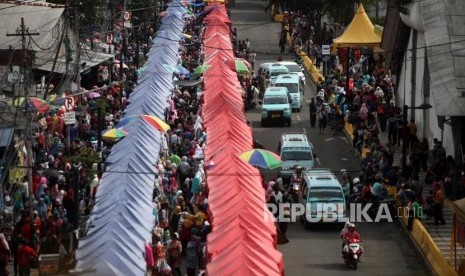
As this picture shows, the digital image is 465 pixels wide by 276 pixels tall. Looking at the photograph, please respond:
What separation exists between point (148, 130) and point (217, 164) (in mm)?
3601

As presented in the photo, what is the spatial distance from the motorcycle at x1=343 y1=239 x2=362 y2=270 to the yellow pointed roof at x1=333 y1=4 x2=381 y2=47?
99.9ft

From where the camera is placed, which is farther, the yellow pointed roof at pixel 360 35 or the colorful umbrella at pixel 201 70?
the yellow pointed roof at pixel 360 35

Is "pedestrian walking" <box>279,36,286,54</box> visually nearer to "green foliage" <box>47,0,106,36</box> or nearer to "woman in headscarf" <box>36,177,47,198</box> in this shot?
"green foliage" <box>47,0,106,36</box>

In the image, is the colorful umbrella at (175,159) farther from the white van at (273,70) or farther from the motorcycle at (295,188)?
the white van at (273,70)

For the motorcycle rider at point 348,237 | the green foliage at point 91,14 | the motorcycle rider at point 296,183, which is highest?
the green foliage at point 91,14

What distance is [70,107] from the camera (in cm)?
5141

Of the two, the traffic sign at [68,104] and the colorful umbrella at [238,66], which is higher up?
the traffic sign at [68,104]

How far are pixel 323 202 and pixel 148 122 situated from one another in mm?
6196

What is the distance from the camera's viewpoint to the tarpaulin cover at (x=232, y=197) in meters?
33.3

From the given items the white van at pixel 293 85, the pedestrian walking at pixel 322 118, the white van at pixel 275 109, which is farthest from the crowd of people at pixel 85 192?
the white van at pixel 293 85

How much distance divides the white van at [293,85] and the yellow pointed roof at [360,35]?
2683mm

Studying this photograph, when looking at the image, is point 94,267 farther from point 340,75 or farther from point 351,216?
point 340,75

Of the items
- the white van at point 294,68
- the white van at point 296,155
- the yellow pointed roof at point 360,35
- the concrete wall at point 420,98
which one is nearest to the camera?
the white van at point 296,155

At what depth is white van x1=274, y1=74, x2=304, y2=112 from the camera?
221 ft
